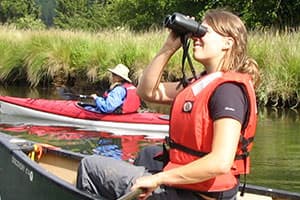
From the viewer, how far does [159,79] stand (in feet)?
11.8

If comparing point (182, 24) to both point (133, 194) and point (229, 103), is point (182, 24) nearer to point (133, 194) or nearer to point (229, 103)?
point (229, 103)

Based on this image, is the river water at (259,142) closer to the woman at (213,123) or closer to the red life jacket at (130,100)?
the red life jacket at (130,100)

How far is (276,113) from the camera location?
37.8ft

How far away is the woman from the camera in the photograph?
9.34ft

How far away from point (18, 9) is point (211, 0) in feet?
91.3

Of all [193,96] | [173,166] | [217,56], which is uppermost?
[217,56]

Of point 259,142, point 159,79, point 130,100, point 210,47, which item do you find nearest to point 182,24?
point 210,47

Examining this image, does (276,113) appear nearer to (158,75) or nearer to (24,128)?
(24,128)

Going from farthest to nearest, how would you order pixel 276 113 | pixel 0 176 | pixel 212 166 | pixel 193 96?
1. pixel 276 113
2. pixel 0 176
3. pixel 193 96
4. pixel 212 166

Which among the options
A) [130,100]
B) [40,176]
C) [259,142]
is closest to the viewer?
[40,176]

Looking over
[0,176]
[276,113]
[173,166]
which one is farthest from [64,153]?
[276,113]

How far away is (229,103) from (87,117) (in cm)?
770

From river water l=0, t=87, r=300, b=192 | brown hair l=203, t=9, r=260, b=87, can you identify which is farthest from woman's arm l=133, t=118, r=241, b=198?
river water l=0, t=87, r=300, b=192

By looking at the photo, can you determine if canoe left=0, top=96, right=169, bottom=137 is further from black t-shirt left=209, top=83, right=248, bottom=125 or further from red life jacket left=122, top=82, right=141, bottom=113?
black t-shirt left=209, top=83, right=248, bottom=125
